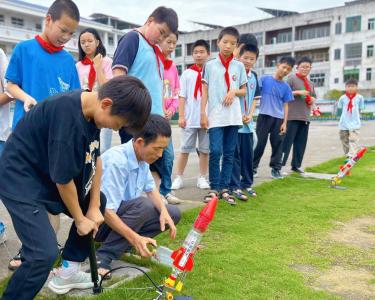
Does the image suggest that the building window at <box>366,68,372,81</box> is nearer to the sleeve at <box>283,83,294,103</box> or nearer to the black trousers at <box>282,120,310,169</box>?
the black trousers at <box>282,120,310,169</box>

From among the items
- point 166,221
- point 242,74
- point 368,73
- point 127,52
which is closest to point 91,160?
Answer: point 166,221

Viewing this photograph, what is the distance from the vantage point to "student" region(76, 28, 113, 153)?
14.4 ft

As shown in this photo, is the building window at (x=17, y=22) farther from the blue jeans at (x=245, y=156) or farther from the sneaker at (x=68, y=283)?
the sneaker at (x=68, y=283)

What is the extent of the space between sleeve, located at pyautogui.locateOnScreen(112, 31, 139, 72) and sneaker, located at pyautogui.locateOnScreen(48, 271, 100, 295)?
177 centimetres

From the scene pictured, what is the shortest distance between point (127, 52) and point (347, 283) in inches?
98.0

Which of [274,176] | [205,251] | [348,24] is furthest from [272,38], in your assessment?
[205,251]

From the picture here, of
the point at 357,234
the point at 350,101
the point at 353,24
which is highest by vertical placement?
the point at 353,24

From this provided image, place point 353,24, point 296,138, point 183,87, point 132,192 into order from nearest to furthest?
point 132,192, point 183,87, point 296,138, point 353,24

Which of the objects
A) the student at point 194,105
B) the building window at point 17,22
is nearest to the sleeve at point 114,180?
the student at point 194,105

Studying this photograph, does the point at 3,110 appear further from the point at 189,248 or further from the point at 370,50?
the point at 370,50

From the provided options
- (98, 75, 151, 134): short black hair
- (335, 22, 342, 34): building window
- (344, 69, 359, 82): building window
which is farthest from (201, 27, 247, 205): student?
(335, 22, 342, 34): building window

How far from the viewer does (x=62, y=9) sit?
8.82 feet

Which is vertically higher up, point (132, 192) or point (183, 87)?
point (183, 87)

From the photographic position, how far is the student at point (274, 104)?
5.73 m
